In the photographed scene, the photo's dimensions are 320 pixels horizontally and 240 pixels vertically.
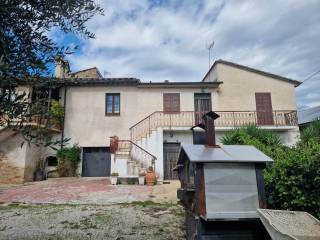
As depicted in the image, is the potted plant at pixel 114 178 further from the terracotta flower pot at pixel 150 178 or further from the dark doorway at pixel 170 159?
the dark doorway at pixel 170 159

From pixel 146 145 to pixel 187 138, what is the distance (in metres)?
2.50

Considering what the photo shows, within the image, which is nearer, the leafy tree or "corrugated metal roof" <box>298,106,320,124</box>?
the leafy tree

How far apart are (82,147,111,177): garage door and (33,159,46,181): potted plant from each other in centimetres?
230

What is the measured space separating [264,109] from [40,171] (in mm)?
14725

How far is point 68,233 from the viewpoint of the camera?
5.21 meters

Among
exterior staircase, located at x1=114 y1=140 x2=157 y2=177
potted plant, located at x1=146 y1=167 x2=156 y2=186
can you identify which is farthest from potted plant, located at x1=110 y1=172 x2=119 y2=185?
potted plant, located at x1=146 y1=167 x2=156 y2=186

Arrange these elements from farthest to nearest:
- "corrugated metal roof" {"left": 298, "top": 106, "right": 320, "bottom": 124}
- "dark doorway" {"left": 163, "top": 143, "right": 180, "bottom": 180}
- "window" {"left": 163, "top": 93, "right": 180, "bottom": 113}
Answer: "corrugated metal roof" {"left": 298, "top": 106, "right": 320, "bottom": 124}
"window" {"left": 163, "top": 93, "right": 180, "bottom": 113}
"dark doorway" {"left": 163, "top": 143, "right": 180, "bottom": 180}

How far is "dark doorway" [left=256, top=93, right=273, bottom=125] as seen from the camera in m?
16.0

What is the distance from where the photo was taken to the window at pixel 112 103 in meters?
16.0

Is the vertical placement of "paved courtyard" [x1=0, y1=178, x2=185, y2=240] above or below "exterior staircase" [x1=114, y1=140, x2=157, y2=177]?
below

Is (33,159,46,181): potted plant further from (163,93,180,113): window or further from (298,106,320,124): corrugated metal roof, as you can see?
(298,106,320,124): corrugated metal roof

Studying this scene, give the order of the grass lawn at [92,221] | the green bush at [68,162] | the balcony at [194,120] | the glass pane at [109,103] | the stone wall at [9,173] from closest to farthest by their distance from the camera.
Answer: the grass lawn at [92,221]
the stone wall at [9,173]
the green bush at [68,162]
the balcony at [194,120]
the glass pane at [109,103]

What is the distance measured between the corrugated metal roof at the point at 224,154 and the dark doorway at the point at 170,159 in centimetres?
1002

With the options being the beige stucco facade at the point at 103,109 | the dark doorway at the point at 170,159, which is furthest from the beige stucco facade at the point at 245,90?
the dark doorway at the point at 170,159
